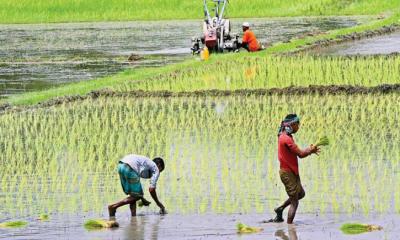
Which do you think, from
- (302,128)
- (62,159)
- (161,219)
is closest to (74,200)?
(161,219)

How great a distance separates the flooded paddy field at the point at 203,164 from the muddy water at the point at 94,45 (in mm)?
5254

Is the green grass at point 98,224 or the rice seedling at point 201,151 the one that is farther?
the rice seedling at point 201,151

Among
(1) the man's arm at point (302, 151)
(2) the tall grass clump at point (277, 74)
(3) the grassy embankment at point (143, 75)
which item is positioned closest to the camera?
(1) the man's arm at point (302, 151)

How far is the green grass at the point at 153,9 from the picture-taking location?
42.2 m

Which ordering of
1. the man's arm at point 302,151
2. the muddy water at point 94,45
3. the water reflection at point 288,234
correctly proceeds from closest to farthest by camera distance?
1. the water reflection at point 288,234
2. the man's arm at point 302,151
3. the muddy water at point 94,45

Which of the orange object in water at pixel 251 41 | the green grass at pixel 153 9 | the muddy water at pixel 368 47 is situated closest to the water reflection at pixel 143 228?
the muddy water at pixel 368 47

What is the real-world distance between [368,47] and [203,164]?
44.7ft

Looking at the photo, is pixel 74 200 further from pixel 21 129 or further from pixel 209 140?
pixel 21 129

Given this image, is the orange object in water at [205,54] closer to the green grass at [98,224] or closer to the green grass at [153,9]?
the green grass at [98,224]

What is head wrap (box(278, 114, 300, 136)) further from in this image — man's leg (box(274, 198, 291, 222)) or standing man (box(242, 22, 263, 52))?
standing man (box(242, 22, 263, 52))

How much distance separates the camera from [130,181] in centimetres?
921

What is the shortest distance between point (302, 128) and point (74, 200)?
12.9 feet

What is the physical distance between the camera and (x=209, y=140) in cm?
1267

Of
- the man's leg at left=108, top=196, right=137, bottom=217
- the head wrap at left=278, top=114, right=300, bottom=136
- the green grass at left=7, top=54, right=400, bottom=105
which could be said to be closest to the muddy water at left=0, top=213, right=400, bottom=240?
the man's leg at left=108, top=196, right=137, bottom=217
